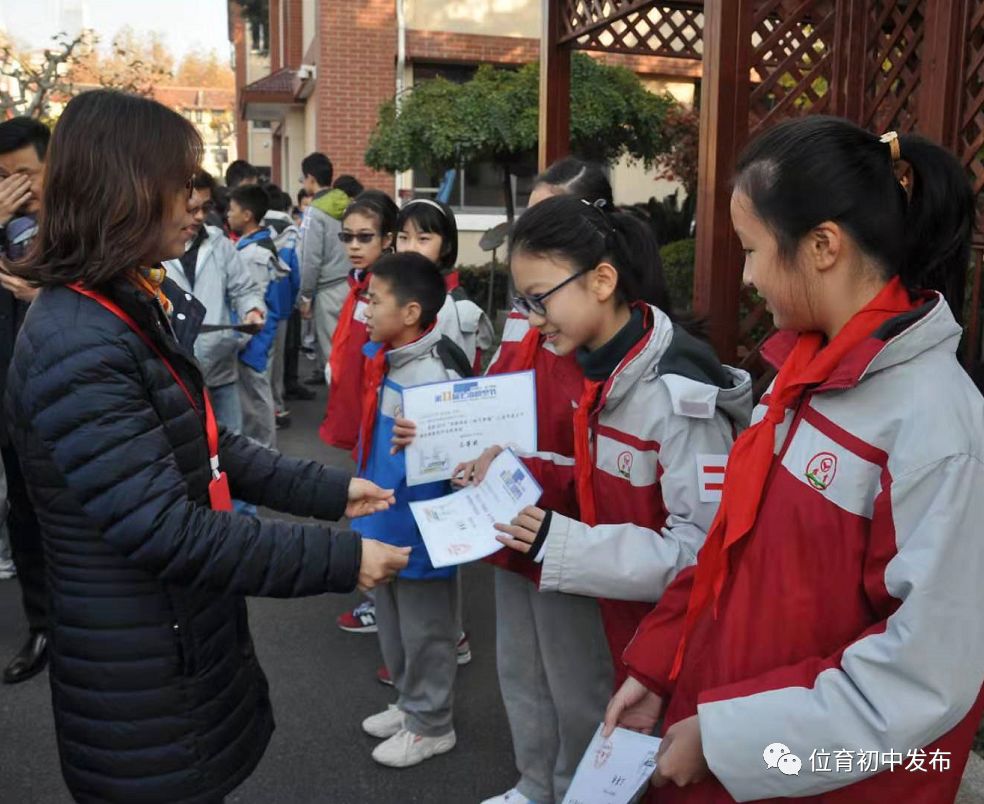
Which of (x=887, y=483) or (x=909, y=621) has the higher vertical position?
(x=887, y=483)

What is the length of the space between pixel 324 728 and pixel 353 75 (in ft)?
43.7

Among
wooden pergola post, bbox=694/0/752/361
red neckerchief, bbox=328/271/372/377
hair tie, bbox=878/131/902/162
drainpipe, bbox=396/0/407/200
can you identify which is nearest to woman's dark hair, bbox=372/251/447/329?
red neckerchief, bbox=328/271/372/377

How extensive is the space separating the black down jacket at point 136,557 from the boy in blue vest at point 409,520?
1303 millimetres

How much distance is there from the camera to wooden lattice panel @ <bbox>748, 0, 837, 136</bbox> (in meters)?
4.05

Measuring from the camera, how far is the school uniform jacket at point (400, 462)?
3.29 meters

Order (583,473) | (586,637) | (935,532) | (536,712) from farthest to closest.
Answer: (536,712) < (586,637) < (583,473) < (935,532)

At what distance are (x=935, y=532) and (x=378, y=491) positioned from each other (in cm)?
146

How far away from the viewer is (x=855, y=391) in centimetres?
142

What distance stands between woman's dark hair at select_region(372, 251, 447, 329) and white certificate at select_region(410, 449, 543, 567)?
1.10m

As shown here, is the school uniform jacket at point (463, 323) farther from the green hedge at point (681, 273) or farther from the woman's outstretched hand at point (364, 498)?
the green hedge at point (681, 273)

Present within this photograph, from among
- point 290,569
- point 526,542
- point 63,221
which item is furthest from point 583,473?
point 63,221

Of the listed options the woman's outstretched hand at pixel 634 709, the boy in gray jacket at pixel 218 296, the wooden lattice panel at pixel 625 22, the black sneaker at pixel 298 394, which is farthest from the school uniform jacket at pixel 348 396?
the black sneaker at pixel 298 394

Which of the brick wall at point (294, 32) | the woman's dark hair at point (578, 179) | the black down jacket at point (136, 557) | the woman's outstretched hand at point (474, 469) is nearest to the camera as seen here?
the black down jacket at point (136, 557)

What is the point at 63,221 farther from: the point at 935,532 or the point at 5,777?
the point at 5,777
